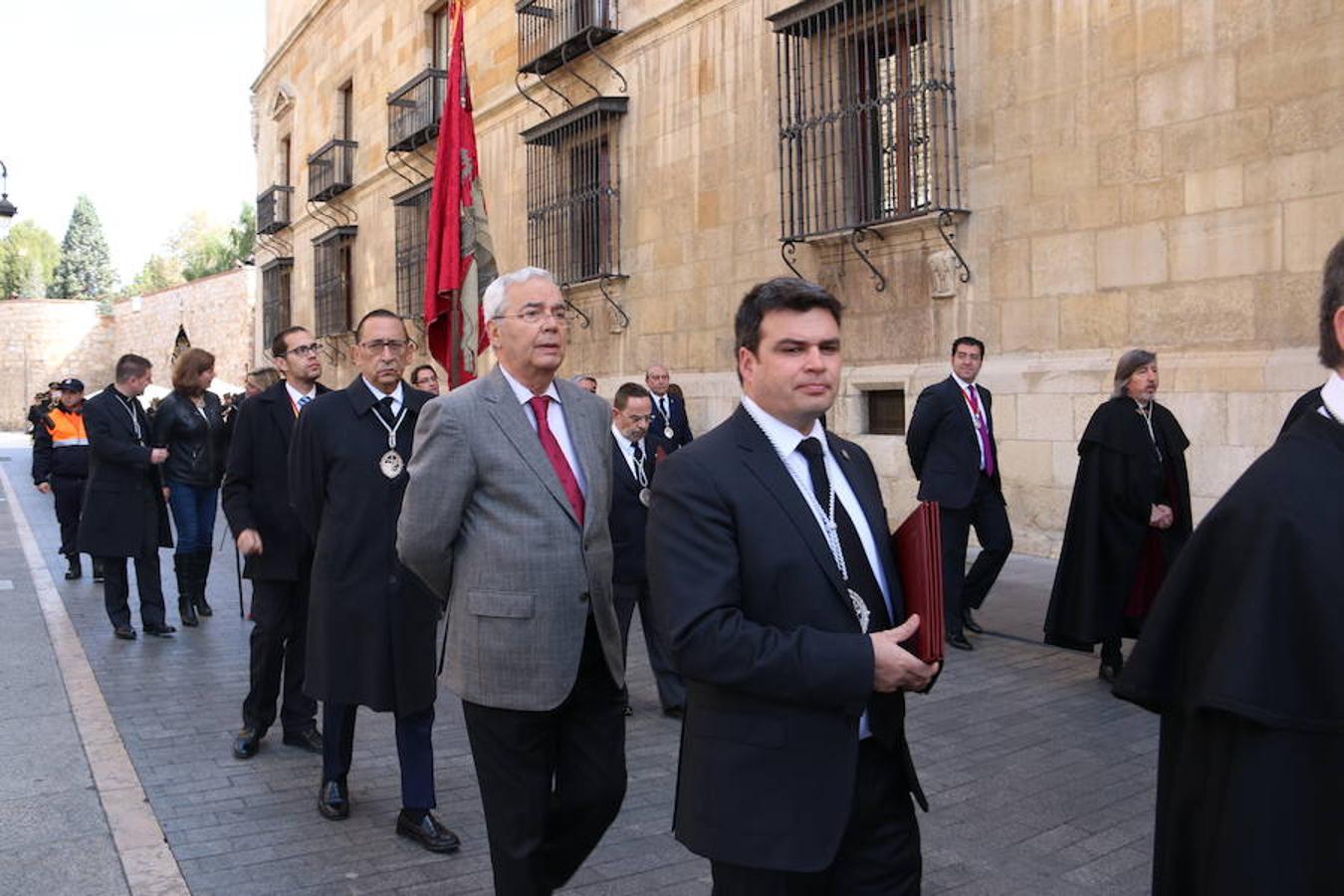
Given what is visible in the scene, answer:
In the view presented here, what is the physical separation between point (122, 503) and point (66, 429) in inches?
156

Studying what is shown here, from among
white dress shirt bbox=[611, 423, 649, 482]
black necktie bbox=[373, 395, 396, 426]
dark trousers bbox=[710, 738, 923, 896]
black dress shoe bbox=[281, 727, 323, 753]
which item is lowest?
black dress shoe bbox=[281, 727, 323, 753]

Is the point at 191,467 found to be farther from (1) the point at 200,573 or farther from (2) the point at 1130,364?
(2) the point at 1130,364

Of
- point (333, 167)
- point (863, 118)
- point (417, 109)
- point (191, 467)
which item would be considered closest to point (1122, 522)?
point (863, 118)

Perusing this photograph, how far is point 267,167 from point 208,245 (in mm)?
63181

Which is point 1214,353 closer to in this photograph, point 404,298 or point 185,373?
point 185,373

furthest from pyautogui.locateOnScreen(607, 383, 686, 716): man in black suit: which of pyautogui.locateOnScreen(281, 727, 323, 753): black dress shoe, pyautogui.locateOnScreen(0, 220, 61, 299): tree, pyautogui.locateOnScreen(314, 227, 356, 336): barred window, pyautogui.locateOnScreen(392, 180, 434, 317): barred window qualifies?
pyautogui.locateOnScreen(0, 220, 61, 299): tree

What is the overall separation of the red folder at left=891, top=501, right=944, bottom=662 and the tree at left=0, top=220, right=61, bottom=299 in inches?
3530

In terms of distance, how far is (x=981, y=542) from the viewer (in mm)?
7445

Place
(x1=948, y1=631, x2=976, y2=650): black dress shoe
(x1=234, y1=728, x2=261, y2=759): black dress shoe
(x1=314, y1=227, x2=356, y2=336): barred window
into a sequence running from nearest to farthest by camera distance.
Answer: (x1=234, y1=728, x2=261, y2=759): black dress shoe → (x1=948, y1=631, x2=976, y2=650): black dress shoe → (x1=314, y1=227, x2=356, y2=336): barred window

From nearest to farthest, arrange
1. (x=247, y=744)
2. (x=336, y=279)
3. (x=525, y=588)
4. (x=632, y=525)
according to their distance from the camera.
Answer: (x=525, y=588) < (x=247, y=744) < (x=632, y=525) < (x=336, y=279)

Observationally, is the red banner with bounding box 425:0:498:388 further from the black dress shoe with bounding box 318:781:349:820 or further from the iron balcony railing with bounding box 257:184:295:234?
the iron balcony railing with bounding box 257:184:295:234

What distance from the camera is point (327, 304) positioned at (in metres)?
24.5

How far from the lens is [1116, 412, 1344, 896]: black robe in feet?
5.82

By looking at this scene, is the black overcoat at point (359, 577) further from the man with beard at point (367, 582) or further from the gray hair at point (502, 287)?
the gray hair at point (502, 287)
